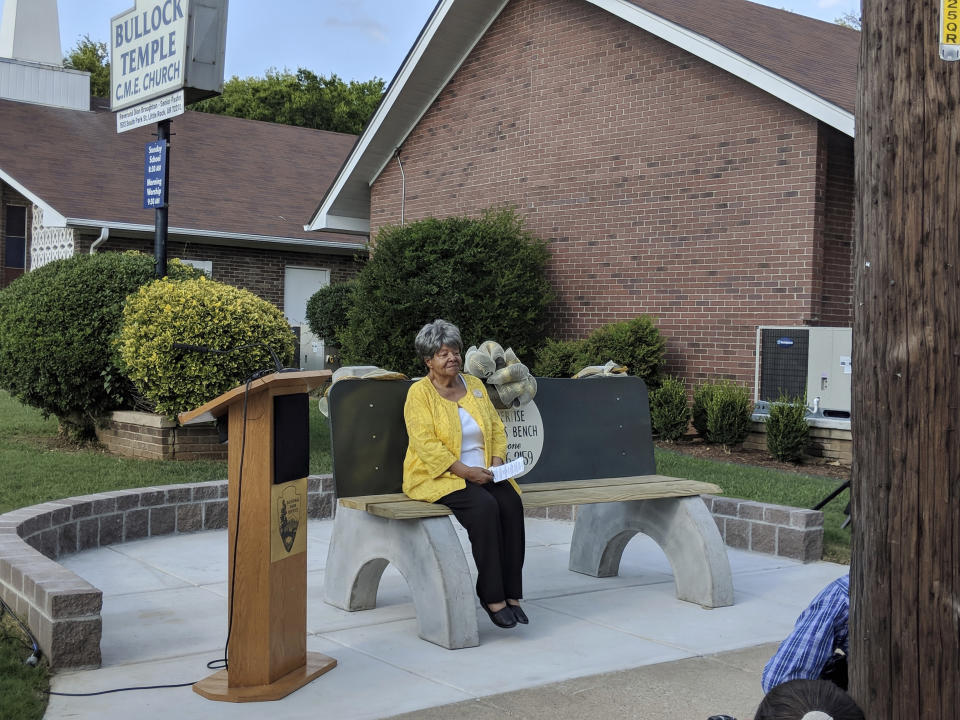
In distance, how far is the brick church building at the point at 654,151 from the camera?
1345 cm

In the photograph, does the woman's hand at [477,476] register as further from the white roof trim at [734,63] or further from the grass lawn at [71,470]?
the white roof trim at [734,63]

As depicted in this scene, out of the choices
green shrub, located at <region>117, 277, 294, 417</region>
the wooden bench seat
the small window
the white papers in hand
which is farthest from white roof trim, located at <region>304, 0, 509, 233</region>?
the white papers in hand

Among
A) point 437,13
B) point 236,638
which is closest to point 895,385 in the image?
point 236,638

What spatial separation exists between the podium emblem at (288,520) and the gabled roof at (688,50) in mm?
9559

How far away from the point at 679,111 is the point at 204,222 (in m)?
12.1

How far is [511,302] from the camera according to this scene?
15.6 metres

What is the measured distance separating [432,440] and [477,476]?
308 mm

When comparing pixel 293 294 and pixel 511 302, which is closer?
pixel 511 302

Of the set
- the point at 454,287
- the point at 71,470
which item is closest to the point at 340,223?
the point at 454,287

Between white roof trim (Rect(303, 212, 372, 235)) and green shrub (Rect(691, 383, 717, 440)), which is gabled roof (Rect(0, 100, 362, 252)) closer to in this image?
white roof trim (Rect(303, 212, 372, 235))

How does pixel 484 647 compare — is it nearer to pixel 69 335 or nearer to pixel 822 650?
pixel 822 650

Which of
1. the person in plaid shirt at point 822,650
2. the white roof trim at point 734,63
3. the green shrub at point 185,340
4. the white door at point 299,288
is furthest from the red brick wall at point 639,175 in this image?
the person in plaid shirt at point 822,650

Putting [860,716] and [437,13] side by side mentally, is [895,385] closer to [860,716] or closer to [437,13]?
[860,716]

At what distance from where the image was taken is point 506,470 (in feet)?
19.4
